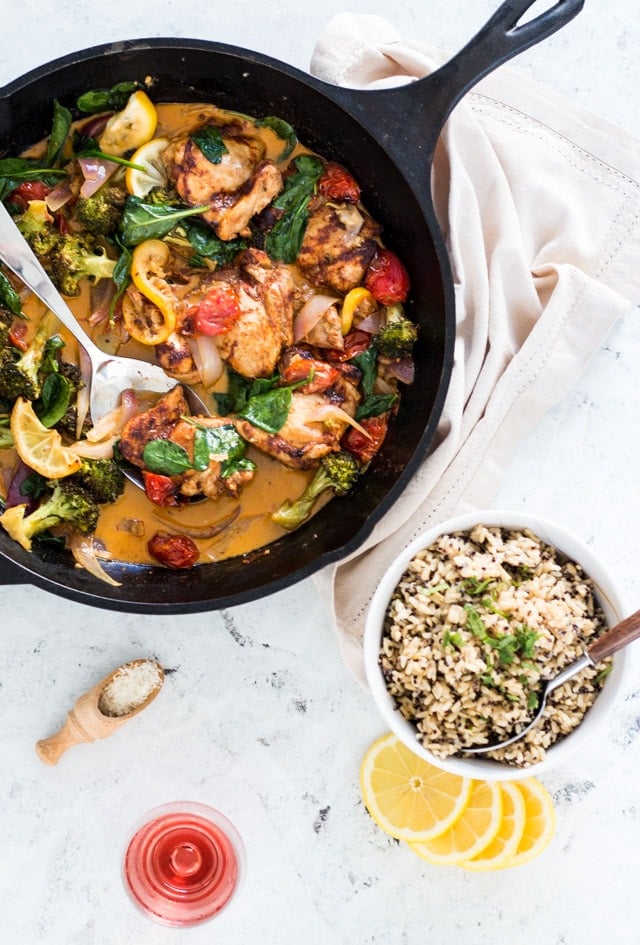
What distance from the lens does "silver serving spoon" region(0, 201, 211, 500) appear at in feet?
12.5

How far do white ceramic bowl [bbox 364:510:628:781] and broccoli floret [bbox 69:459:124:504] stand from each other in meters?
1.22

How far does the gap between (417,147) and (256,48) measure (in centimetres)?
123

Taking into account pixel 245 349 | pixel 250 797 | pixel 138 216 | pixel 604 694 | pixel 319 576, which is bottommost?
pixel 250 797

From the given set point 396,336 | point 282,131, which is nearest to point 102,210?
point 282,131

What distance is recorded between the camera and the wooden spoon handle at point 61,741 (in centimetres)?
411

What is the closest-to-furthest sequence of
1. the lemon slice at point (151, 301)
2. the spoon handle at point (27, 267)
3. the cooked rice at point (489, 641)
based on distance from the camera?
the cooked rice at point (489, 641), the spoon handle at point (27, 267), the lemon slice at point (151, 301)

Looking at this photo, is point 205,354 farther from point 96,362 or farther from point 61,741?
point 61,741

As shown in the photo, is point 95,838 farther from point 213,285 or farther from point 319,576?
point 213,285

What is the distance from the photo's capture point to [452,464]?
405 cm

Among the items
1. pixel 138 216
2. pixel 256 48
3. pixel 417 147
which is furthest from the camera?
pixel 256 48

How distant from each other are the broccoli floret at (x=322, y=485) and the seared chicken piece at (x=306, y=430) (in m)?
0.06

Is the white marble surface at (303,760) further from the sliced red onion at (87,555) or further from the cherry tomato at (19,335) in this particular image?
the cherry tomato at (19,335)

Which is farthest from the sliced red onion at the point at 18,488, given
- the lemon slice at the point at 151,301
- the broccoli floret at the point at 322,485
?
the broccoli floret at the point at 322,485

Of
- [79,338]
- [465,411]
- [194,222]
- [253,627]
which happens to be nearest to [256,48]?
[194,222]
